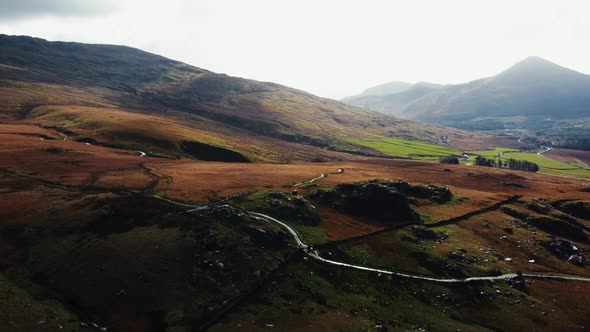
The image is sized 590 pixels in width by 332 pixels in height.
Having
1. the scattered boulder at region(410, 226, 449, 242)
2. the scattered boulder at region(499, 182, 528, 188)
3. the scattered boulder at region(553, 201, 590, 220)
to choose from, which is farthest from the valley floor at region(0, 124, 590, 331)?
the scattered boulder at region(499, 182, 528, 188)

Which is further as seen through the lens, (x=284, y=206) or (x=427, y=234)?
(x=284, y=206)

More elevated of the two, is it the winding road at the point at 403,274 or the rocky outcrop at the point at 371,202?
the rocky outcrop at the point at 371,202

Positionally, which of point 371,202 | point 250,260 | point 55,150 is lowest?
point 250,260

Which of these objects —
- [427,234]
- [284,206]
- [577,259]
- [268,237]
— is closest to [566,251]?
[577,259]

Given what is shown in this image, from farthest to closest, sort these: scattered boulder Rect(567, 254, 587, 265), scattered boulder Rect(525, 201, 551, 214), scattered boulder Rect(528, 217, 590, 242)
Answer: scattered boulder Rect(525, 201, 551, 214), scattered boulder Rect(528, 217, 590, 242), scattered boulder Rect(567, 254, 587, 265)

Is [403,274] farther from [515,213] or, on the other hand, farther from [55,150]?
[55,150]

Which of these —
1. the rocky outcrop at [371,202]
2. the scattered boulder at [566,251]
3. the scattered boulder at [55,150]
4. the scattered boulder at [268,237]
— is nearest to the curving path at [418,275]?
the scattered boulder at [268,237]

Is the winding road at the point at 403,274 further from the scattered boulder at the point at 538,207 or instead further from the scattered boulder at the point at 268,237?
the scattered boulder at the point at 538,207

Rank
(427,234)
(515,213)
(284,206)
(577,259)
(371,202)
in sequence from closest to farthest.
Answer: (577,259), (427,234), (284,206), (371,202), (515,213)

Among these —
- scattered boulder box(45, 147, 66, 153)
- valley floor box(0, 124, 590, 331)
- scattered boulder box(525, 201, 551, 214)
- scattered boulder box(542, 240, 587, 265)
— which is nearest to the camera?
valley floor box(0, 124, 590, 331)

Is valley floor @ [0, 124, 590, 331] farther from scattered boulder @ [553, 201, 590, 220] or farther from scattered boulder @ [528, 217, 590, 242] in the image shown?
scattered boulder @ [553, 201, 590, 220]

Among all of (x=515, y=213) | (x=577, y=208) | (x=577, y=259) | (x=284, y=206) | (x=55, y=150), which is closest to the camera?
(x=577, y=259)
